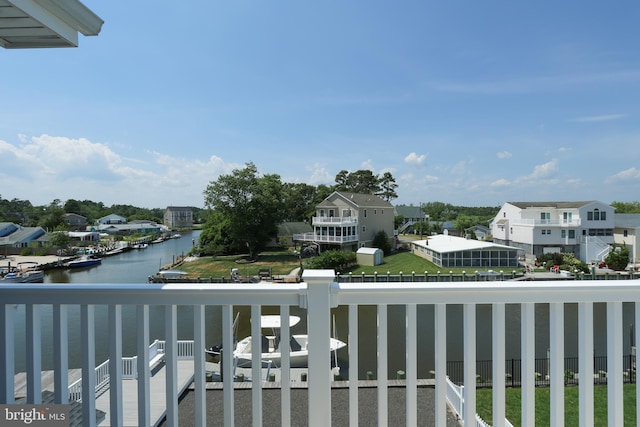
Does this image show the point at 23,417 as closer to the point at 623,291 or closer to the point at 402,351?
the point at 623,291

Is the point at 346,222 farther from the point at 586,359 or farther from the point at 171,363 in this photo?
the point at 171,363

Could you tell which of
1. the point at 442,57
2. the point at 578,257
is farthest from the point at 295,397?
the point at 578,257

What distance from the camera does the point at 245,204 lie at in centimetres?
2598

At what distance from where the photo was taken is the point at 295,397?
4.07m

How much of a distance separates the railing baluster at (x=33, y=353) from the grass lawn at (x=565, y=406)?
5310mm

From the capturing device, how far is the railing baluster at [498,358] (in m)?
1.30

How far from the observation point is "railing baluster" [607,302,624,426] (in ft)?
4.36

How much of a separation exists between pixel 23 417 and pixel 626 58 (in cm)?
2112

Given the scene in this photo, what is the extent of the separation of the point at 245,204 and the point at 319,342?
25.4m

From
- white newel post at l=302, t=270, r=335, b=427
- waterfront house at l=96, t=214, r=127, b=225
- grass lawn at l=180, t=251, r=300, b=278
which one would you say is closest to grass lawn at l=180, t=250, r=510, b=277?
grass lawn at l=180, t=251, r=300, b=278

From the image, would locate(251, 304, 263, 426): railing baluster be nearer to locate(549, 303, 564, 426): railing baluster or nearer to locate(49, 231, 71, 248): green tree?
locate(549, 303, 564, 426): railing baluster

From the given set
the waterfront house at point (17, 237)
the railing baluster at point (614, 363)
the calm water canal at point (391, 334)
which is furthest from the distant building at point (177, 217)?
the railing baluster at point (614, 363)

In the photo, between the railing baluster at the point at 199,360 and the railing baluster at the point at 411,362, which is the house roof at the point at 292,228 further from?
the railing baluster at the point at 411,362

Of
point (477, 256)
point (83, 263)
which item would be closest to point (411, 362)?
point (477, 256)
